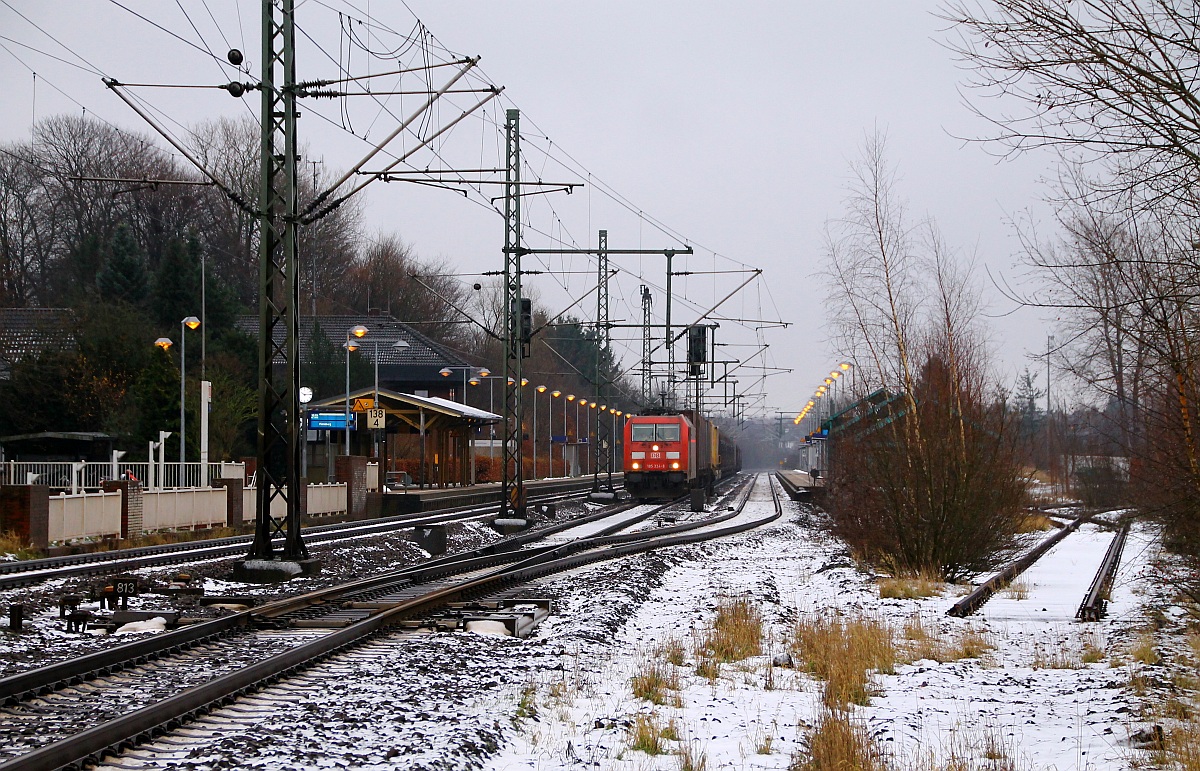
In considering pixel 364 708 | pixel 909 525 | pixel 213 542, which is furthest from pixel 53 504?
pixel 364 708

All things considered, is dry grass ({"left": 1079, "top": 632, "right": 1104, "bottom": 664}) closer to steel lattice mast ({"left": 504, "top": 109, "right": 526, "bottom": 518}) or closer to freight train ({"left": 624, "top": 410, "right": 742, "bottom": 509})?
steel lattice mast ({"left": 504, "top": 109, "right": 526, "bottom": 518})

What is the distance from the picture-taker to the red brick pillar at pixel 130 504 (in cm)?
2616

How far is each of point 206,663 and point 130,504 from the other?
1709 centimetres

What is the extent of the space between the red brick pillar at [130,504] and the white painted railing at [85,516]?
0.45 feet

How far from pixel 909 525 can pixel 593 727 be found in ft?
41.2

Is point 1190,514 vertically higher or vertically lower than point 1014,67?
lower

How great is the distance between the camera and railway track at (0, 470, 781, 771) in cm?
750

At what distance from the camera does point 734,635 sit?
12688 millimetres

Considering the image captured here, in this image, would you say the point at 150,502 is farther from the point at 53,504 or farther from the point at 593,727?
the point at 593,727

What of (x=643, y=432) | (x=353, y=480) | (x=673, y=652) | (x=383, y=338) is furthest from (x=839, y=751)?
(x=383, y=338)

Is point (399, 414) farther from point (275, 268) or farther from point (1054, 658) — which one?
point (1054, 658)

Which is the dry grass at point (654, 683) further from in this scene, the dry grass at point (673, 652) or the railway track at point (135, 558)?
the railway track at point (135, 558)

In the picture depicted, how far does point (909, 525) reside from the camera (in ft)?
65.7

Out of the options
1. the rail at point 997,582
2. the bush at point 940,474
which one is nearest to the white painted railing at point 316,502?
the bush at point 940,474
